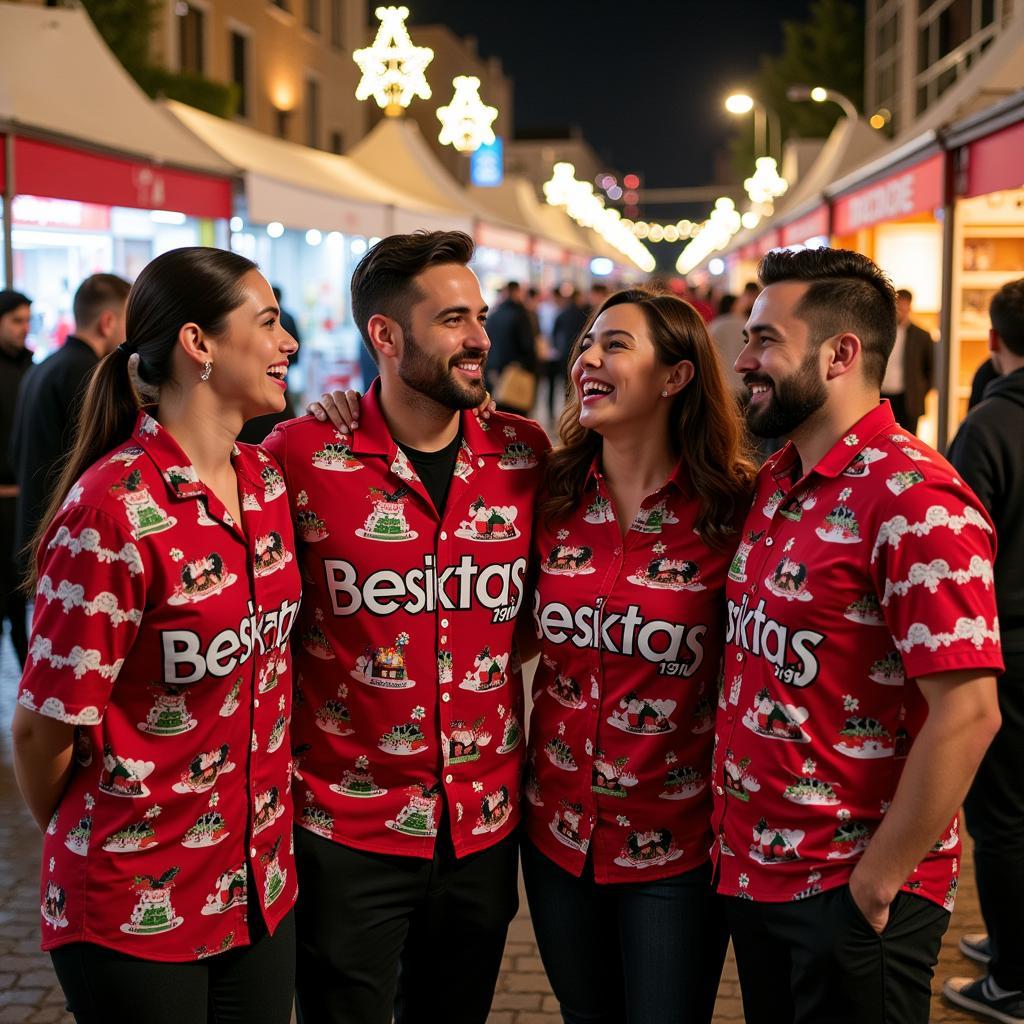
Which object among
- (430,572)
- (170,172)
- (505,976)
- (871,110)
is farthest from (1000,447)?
(871,110)

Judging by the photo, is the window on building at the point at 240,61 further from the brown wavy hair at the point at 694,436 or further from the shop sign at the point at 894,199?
the brown wavy hair at the point at 694,436

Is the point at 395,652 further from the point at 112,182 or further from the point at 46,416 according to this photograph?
the point at 112,182

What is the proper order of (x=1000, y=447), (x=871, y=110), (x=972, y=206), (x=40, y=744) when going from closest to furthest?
(x=40, y=744)
(x=1000, y=447)
(x=972, y=206)
(x=871, y=110)

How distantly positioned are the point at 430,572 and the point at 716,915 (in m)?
1.00

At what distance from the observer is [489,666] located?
9.60ft

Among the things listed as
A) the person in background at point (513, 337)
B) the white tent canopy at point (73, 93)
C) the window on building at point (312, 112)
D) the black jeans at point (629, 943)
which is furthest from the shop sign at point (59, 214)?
the window on building at point (312, 112)

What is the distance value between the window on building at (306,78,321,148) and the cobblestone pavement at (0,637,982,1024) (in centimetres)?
2750

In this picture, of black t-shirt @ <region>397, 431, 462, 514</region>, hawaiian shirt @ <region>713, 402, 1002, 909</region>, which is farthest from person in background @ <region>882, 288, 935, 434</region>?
hawaiian shirt @ <region>713, 402, 1002, 909</region>

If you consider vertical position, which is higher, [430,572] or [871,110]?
[871,110]

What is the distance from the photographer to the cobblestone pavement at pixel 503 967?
3.91m

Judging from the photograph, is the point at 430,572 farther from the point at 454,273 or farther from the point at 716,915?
the point at 716,915

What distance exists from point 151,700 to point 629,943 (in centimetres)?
120

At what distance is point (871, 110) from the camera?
36125 mm

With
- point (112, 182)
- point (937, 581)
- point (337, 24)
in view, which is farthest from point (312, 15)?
point (937, 581)
